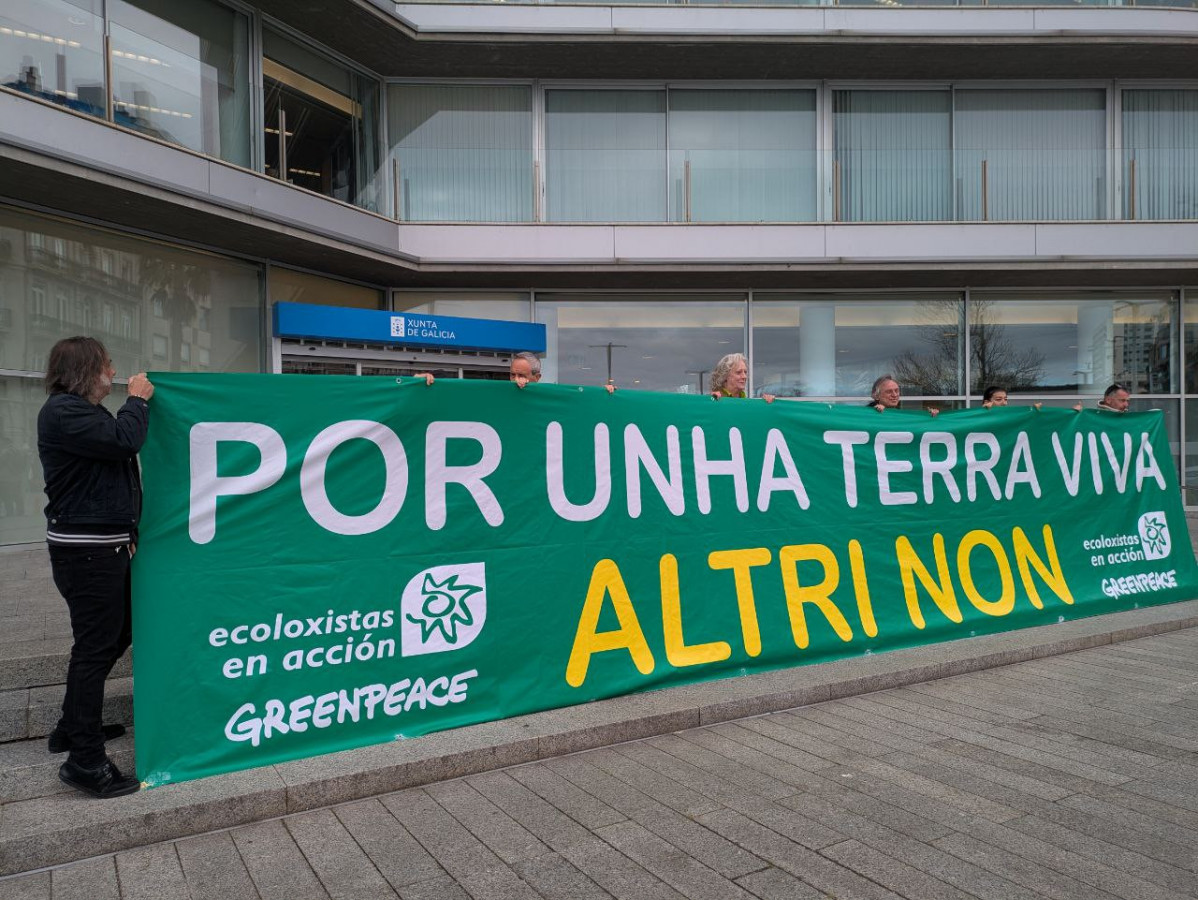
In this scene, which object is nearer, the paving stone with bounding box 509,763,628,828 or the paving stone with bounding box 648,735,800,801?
the paving stone with bounding box 509,763,628,828

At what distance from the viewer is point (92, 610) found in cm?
393

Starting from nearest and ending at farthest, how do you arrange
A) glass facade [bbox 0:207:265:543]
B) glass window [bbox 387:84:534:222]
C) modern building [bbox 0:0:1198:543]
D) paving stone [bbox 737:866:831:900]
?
paving stone [bbox 737:866:831:900] → glass facade [bbox 0:207:265:543] → modern building [bbox 0:0:1198:543] → glass window [bbox 387:84:534:222]

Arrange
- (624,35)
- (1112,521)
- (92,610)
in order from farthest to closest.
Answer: (624,35)
(1112,521)
(92,610)

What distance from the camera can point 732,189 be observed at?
637 inches

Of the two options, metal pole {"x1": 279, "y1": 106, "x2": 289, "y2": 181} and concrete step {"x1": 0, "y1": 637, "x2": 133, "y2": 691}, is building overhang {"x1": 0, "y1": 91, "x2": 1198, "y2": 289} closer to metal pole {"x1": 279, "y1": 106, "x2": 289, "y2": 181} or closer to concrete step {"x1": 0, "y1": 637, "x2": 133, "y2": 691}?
metal pole {"x1": 279, "y1": 106, "x2": 289, "y2": 181}

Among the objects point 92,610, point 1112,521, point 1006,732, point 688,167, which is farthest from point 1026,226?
point 92,610

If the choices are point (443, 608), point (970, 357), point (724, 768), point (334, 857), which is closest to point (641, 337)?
point (970, 357)

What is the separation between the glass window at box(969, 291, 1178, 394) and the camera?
56.3 ft

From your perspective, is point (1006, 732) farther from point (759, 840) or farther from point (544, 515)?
point (544, 515)

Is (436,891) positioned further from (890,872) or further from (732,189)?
(732,189)

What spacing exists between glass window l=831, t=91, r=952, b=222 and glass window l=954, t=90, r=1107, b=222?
358 millimetres

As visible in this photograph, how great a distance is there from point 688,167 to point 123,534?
45.6 ft

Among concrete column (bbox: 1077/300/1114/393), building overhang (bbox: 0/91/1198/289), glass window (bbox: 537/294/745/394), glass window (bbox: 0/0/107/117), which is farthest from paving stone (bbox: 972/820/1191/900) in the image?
concrete column (bbox: 1077/300/1114/393)

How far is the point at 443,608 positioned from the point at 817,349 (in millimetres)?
13349
